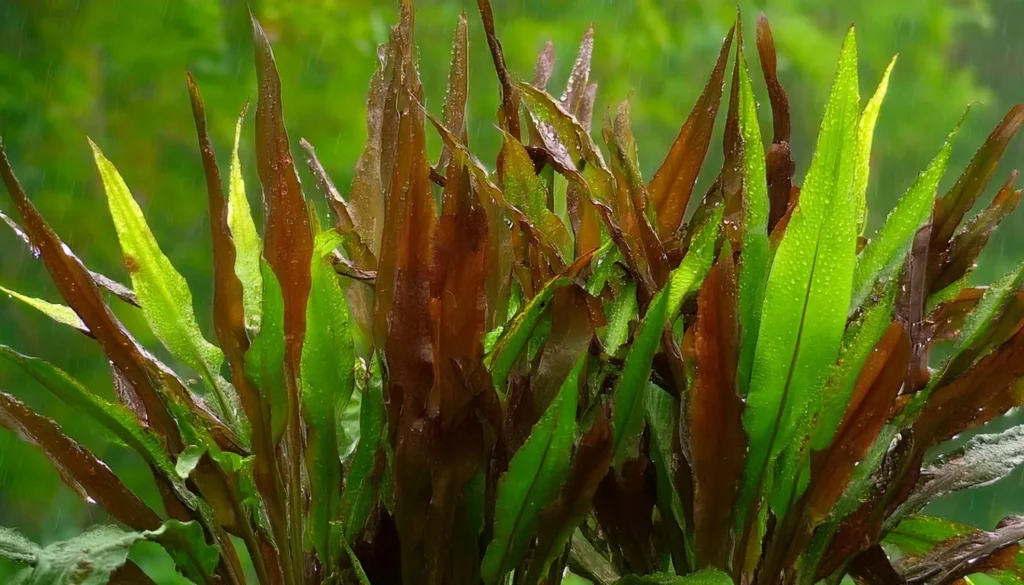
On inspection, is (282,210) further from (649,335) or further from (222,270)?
(649,335)

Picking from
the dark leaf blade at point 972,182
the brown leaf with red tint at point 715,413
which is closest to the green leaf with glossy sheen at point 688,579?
the brown leaf with red tint at point 715,413

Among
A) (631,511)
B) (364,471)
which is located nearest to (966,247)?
(631,511)

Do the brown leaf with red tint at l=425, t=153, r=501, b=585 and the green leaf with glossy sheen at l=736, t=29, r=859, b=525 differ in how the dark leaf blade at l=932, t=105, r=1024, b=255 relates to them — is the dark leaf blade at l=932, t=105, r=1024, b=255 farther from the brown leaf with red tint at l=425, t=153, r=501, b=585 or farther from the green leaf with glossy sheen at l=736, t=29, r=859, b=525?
the brown leaf with red tint at l=425, t=153, r=501, b=585

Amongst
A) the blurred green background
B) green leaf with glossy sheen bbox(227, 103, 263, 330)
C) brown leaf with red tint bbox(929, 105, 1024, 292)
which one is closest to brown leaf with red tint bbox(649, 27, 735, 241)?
brown leaf with red tint bbox(929, 105, 1024, 292)

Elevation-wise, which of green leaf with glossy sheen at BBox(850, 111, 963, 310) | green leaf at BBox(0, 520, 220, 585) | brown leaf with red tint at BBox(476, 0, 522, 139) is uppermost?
brown leaf with red tint at BBox(476, 0, 522, 139)

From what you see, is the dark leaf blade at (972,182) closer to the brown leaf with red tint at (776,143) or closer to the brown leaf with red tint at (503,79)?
the brown leaf with red tint at (776,143)

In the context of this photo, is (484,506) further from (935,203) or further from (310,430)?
(935,203)

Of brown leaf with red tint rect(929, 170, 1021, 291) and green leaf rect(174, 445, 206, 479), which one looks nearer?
green leaf rect(174, 445, 206, 479)
